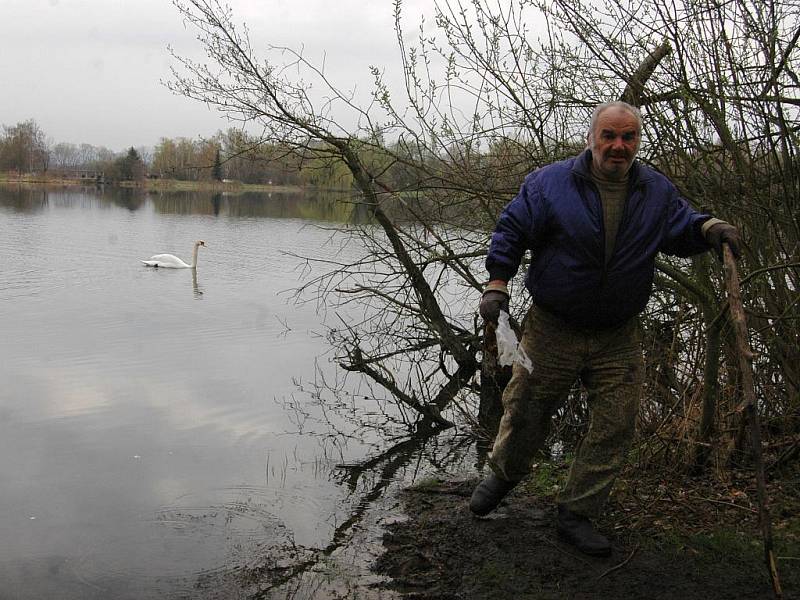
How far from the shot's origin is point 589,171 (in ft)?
13.1

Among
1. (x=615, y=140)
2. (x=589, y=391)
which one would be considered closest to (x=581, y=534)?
(x=589, y=391)

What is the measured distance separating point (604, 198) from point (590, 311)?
53 cm

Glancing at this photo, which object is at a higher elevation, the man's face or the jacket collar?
the man's face

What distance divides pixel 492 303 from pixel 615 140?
92cm

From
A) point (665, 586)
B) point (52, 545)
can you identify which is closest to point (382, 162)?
point (52, 545)

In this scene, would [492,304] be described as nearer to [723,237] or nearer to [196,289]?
[723,237]

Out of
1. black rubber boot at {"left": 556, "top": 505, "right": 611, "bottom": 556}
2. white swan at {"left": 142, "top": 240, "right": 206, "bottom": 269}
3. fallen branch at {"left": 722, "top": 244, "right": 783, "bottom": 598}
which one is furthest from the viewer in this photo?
white swan at {"left": 142, "top": 240, "right": 206, "bottom": 269}

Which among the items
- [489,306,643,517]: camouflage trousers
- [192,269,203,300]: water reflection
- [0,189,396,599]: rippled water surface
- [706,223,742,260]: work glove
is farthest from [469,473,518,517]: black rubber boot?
[192,269,203,300]: water reflection

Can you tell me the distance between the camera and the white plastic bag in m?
4.07

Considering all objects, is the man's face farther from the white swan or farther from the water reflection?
the white swan

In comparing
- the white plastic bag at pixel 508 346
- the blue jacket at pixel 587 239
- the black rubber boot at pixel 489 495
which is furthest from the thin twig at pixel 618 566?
the blue jacket at pixel 587 239

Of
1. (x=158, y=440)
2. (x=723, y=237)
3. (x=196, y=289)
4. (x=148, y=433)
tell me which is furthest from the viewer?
(x=196, y=289)

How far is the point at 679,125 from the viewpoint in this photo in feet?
18.8

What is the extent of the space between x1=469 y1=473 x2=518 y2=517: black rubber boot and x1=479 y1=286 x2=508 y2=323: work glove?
1.10 meters
